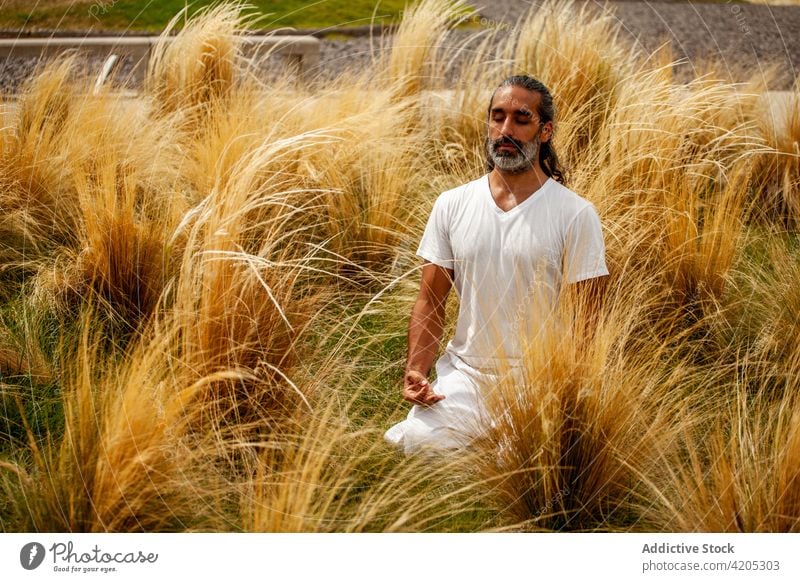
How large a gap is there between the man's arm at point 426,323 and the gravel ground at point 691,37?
7.52ft

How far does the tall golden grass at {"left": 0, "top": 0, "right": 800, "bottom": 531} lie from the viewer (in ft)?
7.10

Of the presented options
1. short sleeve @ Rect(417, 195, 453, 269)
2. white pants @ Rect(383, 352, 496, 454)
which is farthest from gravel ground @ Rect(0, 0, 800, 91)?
white pants @ Rect(383, 352, 496, 454)

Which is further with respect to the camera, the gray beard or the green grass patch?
the green grass patch

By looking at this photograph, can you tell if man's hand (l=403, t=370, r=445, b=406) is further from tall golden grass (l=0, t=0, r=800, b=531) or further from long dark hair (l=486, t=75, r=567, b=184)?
long dark hair (l=486, t=75, r=567, b=184)

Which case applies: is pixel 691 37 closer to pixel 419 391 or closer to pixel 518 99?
pixel 518 99

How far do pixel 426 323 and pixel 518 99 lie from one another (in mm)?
716

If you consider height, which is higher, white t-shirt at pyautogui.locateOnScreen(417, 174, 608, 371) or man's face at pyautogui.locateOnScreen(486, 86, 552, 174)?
man's face at pyautogui.locateOnScreen(486, 86, 552, 174)

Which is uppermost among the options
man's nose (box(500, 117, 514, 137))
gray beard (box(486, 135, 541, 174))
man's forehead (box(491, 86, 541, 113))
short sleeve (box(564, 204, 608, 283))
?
man's forehead (box(491, 86, 541, 113))

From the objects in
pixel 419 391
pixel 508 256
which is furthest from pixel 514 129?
pixel 419 391

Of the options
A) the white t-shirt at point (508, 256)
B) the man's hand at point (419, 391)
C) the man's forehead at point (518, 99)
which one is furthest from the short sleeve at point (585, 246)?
the man's hand at point (419, 391)

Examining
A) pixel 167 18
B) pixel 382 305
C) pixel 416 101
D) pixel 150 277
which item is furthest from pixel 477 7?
pixel 150 277

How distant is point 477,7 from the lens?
5543 millimetres

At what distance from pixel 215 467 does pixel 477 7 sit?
13.5 ft
